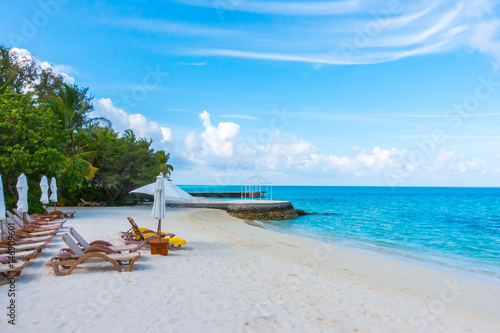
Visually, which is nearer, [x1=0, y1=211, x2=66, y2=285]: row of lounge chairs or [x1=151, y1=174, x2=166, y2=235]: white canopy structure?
[x1=0, y1=211, x2=66, y2=285]: row of lounge chairs

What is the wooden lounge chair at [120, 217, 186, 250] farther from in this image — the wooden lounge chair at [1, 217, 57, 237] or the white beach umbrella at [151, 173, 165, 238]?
the wooden lounge chair at [1, 217, 57, 237]

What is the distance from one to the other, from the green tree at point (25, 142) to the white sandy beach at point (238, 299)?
8.10 metres

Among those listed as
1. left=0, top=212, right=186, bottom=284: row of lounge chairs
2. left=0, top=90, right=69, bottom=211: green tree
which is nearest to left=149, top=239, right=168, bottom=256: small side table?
left=0, top=212, right=186, bottom=284: row of lounge chairs

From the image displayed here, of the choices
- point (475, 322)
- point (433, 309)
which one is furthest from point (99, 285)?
point (475, 322)

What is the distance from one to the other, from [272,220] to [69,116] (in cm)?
1775

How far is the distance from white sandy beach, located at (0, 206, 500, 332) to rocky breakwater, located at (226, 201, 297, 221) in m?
20.0

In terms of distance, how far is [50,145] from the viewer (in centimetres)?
1683

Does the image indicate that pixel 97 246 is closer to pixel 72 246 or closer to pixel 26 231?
pixel 72 246

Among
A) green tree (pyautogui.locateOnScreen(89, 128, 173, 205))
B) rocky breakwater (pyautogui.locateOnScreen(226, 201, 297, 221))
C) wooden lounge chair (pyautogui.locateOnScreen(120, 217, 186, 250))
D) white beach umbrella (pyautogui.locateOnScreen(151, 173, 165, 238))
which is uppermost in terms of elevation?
green tree (pyautogui.locateOnScreen(89, 128, 173, 205))

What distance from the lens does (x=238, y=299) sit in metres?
5.52

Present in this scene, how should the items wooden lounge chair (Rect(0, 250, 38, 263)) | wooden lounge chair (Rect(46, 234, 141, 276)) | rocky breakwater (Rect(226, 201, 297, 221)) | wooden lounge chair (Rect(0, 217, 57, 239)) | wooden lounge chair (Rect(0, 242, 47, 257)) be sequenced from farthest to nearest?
rocky breakwater (Rect(226, 201, 297, 221)) → wooden lounge chair (Rect(0, 217, 57, 239)) → wooden lounge chair (Rect(0, 242, 47, 257)) → wooden lounge chair (Rect(46, 234, 141, 276)) → wooden lounge chair (Rect(0, 250, 38, 263))

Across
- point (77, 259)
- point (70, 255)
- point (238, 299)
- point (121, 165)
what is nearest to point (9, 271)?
point (77, 259)

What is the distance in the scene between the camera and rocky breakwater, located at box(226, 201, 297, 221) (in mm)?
29286

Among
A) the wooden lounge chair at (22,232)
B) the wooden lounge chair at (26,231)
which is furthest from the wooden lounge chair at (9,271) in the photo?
the wooden lounge chair at (26,231)
